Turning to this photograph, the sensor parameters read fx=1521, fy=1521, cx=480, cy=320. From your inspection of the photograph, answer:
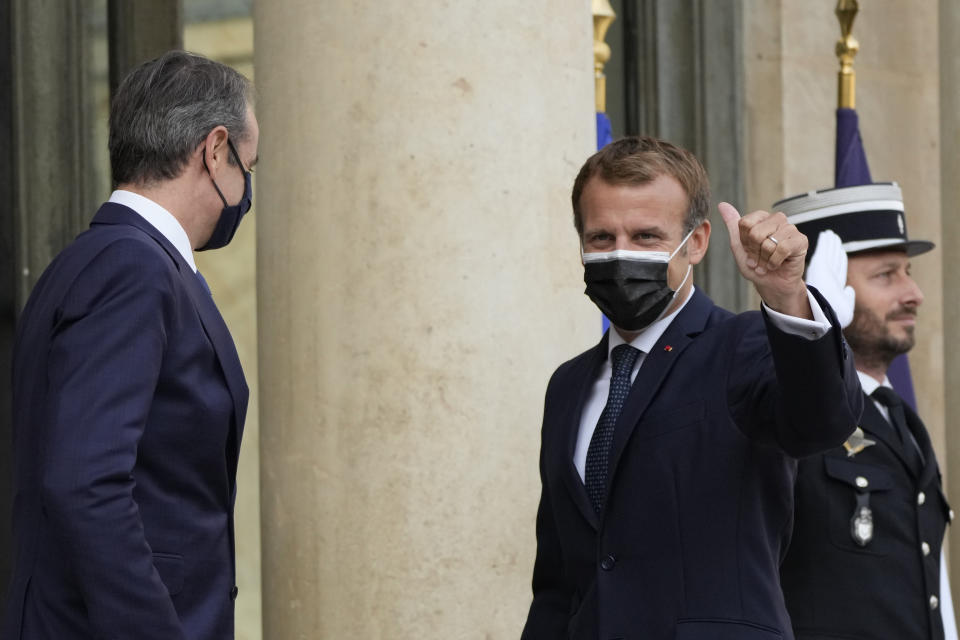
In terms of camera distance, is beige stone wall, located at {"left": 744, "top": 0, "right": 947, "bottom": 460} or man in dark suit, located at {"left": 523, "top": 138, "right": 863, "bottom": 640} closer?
man in dark suit, located at {"left": 523, "top": 138, "right": 863, "bottom": 640}

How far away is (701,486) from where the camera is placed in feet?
9.19

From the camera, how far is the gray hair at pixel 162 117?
8.97ft

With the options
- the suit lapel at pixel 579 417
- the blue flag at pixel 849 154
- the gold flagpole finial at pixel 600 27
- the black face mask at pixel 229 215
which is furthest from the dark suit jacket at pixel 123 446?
the blue flag at pixel 849 154

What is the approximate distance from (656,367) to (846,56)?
13.6 feet

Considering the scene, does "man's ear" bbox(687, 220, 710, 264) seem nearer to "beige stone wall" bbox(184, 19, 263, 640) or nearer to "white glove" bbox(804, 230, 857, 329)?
"white glove" bbox(804, 230, 857, 329)

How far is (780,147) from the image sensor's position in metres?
7.43

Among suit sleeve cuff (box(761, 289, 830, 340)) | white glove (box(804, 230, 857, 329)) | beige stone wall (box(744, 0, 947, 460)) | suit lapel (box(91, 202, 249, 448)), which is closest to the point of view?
suit sleeve cuff (box(761, 289, 830, 340))

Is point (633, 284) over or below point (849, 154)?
below

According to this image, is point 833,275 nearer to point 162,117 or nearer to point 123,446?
point 162,117

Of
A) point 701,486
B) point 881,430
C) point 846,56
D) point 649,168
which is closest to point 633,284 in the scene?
point 649,168

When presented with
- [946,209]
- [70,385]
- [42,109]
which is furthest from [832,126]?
[70,385]

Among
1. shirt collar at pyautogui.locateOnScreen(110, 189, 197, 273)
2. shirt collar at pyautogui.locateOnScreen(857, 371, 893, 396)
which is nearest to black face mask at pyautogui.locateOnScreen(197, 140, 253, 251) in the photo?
shirt collar at pyautogui.locateOnScreen(110, 189, 197, 273)

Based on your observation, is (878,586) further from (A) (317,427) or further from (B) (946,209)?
(B) (946,209)

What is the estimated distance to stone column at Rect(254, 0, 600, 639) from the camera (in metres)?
3.89
